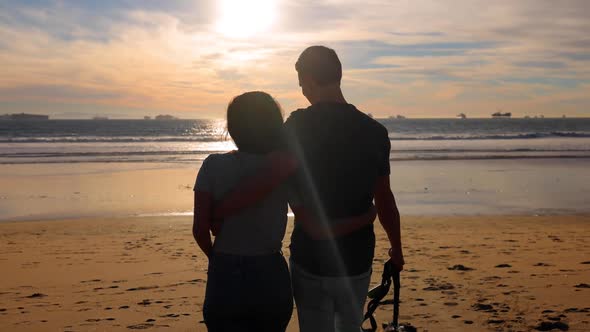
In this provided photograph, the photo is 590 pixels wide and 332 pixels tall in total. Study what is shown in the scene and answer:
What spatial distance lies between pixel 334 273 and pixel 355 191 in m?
0.38

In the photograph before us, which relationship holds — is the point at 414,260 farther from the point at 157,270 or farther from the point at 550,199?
the point at 550,199

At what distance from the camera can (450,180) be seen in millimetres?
18625

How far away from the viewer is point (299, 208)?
8.89ft

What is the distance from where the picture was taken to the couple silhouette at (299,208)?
8.30 feet

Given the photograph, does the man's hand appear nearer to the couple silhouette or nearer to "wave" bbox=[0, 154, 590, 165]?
the couple silhouette

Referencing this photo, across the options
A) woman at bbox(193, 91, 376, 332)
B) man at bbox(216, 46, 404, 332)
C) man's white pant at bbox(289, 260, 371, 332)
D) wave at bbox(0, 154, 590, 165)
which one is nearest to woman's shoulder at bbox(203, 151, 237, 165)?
woman at bbox(193, 91, 376, 332)

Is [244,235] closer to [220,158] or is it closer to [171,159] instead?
[220,158]

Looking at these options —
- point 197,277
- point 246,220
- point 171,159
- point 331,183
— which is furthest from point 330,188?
point 171,159

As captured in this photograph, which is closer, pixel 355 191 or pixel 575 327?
pixel 355 191

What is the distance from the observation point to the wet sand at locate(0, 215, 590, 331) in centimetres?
548

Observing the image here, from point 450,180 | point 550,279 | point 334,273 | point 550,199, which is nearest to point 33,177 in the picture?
point 450,180

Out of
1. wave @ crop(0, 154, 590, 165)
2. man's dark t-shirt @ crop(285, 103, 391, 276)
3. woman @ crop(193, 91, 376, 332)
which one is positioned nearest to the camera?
woman @ crop(193, 91, 376, 332)

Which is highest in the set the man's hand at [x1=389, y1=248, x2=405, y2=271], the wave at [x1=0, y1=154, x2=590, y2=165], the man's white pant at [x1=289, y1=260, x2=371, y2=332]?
the man's hand at [x1=389, y1=248, x2=405, y2=271]

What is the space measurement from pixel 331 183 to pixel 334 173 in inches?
1.8
